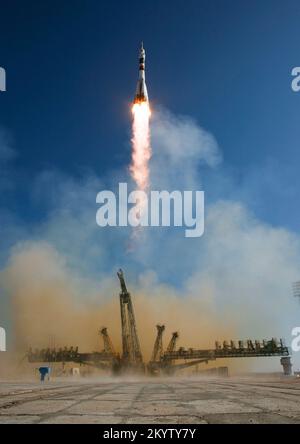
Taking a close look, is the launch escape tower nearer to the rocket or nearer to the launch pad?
the launch pad

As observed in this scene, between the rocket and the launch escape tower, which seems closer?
the rocket

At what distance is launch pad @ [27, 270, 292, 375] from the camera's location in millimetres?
81625

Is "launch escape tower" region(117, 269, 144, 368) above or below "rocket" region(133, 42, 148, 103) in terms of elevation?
below

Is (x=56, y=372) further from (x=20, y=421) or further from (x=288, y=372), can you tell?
(x=20, y=421)

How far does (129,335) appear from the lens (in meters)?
82.0

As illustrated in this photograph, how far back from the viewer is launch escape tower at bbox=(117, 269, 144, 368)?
80.9 m

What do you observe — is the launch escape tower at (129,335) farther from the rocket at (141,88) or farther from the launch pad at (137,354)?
the rocket at (141,88)

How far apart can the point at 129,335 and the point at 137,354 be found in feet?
14.6

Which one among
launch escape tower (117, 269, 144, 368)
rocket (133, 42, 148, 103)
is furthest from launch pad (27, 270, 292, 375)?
rocket (133, 42, 148, 103)

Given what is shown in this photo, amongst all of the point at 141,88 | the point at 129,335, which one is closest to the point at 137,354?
the point at 129,335

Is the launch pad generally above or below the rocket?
below

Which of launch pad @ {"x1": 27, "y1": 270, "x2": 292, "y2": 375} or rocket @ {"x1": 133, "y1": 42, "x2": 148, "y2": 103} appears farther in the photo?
launch pad @ {"x1": 27, "y1": 270, "x2": 292, "y2": 375}

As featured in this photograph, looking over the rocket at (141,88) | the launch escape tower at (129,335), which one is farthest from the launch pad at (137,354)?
the rocket at (141,88)

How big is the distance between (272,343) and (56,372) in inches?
1994
